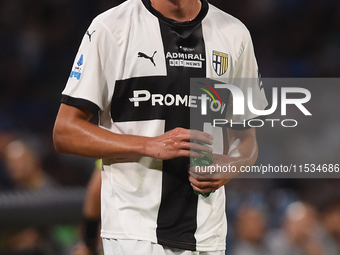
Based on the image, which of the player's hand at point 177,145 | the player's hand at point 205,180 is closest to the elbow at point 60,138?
the player's hand at point 177,145

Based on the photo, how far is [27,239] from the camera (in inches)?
116

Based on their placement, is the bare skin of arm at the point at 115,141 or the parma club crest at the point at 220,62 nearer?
the bare skin of arm at the point at 115,141

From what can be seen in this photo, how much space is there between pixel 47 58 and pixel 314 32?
2.33 metres

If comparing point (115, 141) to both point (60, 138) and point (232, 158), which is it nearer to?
point (60, 138)

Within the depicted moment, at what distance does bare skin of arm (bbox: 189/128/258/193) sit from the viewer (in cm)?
165

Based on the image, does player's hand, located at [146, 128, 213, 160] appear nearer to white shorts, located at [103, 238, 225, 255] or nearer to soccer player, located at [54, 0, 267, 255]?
soccer player, located at [54, 0, 267, 255]

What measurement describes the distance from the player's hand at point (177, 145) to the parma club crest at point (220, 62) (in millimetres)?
367

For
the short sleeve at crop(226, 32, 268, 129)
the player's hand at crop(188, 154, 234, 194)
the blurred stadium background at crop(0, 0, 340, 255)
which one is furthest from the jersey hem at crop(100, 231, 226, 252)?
the blurred stadium background at crop(0, 0, 340, 255)

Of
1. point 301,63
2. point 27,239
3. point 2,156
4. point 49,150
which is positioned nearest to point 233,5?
point 301,63

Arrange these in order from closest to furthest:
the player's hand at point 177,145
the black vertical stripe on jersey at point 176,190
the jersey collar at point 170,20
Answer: the player's hand at point 177,145, the black vertical stripe on jersey at point 176,190, the jersey collar at point 170,20

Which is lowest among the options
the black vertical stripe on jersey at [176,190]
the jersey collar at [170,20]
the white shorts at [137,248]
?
the white shorts at [137,248]

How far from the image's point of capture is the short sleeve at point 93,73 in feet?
5.31

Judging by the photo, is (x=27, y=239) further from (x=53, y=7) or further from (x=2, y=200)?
(x=53, y=7)

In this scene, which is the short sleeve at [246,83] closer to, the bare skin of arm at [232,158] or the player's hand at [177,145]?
the bare skin of arm at [232,158]
